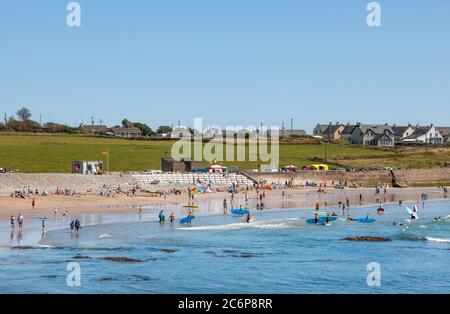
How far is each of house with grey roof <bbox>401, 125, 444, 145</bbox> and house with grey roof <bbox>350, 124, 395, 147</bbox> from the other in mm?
9112

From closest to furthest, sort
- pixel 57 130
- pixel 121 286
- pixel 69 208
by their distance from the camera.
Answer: pixel 121 286, pixel 69 208, pixel 57 130

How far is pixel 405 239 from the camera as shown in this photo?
53.0 meters

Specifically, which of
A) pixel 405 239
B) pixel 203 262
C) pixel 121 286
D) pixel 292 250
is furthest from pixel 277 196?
pixel 121 286

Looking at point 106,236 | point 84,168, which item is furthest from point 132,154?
point 106,236

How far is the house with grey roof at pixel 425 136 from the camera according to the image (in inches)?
7205

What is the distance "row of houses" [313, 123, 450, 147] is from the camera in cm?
16762

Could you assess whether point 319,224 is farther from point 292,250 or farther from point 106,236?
point 106,236

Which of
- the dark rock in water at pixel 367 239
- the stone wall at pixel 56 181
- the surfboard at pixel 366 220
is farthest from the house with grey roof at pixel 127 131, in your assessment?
the dark rock in water at pixel 367 239

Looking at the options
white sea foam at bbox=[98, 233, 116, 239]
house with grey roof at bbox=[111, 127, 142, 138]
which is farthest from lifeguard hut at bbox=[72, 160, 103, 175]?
house with grey roof at bbox=[111, 127, 142, 138]

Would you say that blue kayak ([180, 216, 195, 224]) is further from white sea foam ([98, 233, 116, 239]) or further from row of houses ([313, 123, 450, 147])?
row of houses ([313, 123, 450, 147])

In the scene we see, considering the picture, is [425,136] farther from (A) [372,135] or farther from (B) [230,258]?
(B) [230,258]

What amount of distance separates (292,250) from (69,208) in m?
26.8

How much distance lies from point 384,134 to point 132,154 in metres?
71.6

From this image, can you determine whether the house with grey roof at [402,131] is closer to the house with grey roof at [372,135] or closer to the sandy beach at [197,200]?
the house with grey roof at [372,135]
